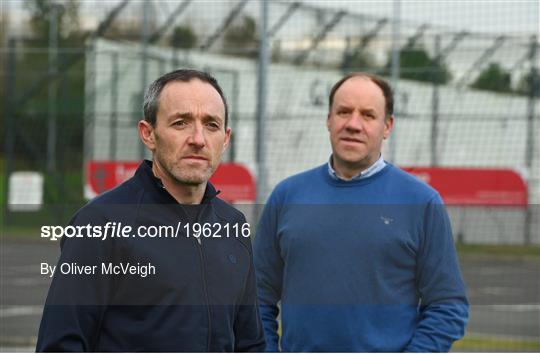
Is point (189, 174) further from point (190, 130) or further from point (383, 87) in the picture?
point (383, 87)

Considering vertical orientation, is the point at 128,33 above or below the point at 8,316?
above

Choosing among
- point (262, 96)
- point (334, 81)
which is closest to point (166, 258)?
point (262, 96)

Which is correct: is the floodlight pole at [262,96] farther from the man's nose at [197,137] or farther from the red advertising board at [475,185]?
the man's nose at [197,137]

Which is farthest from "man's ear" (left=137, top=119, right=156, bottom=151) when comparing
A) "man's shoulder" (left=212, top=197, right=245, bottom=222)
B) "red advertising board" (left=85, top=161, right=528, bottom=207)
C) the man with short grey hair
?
"red advertising board" (left=85, top=161, right=528, bottom=207)

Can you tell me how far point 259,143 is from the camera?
709 cm

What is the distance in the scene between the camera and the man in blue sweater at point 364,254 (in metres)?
3.55

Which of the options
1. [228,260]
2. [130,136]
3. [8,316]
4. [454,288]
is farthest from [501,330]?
[228,260]

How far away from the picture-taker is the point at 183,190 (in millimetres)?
2469

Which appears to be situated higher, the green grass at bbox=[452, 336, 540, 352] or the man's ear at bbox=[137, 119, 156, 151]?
the man's ear at bbox=[137, 119, 156, 151]

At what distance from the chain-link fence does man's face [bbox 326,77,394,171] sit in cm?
400

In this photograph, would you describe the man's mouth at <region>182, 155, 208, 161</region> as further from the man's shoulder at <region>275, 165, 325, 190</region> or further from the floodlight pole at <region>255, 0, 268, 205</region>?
the floodlight pole at <region>255, 0, 268, 205</region>

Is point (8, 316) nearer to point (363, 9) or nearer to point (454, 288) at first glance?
point (363, 9)

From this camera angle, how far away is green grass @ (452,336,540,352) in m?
9.04

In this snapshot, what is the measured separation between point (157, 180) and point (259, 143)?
4.59m
